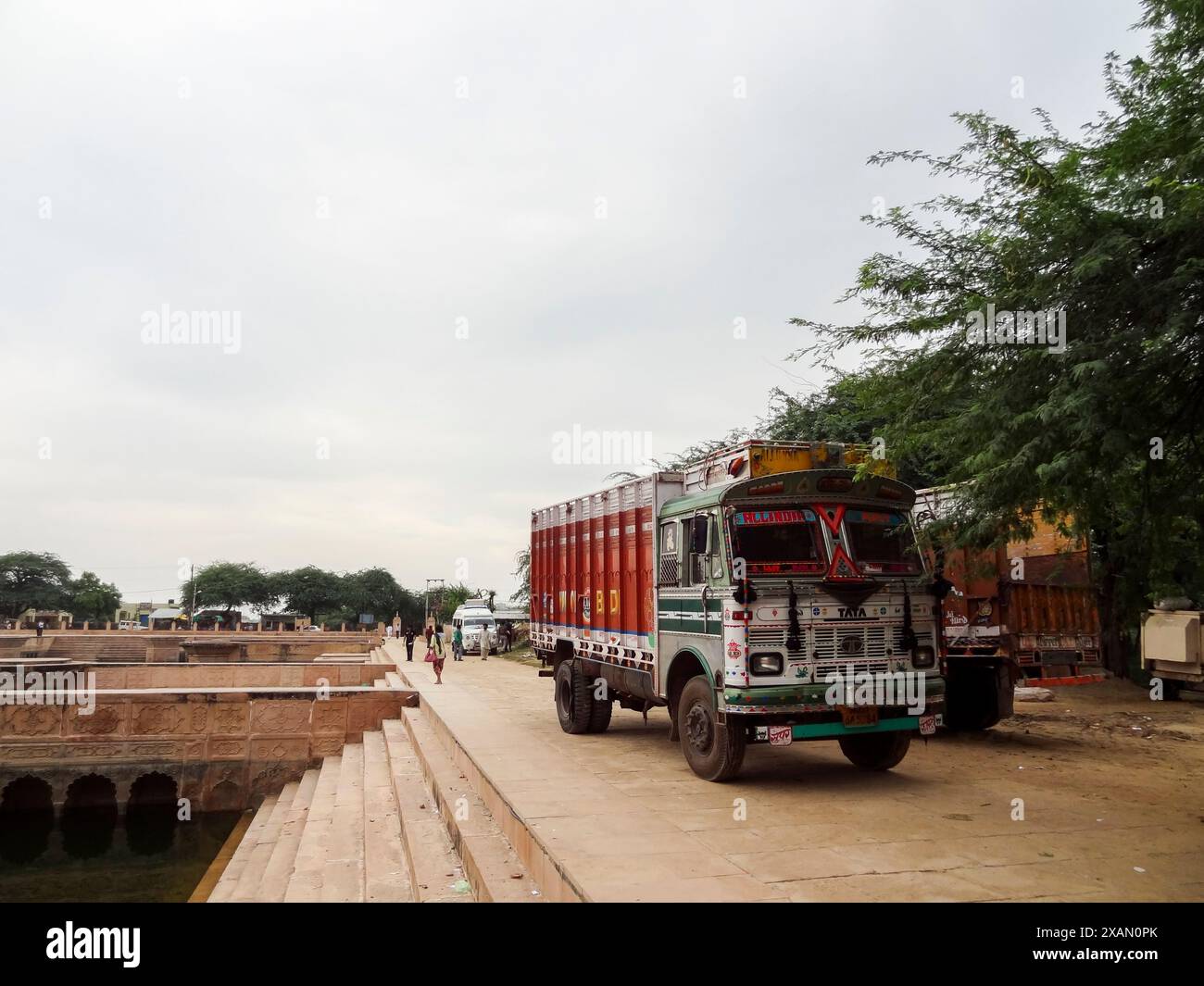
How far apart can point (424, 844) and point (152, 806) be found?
17.4 metres

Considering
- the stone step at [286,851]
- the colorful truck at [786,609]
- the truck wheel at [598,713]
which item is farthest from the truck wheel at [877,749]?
the stone step at [286,851]

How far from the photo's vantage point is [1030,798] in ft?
24.8

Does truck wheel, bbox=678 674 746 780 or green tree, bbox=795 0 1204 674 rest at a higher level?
green tree, bbox=795 0 1204 674

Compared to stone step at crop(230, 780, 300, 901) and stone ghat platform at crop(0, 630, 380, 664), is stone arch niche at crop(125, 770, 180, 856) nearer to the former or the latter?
stone step at crop(230, 780, 300, 901)

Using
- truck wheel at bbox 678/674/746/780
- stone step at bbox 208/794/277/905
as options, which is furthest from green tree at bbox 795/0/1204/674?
stone step at bbox 208/794/277/905

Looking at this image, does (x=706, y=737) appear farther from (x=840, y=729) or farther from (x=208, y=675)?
(x=208, y=675)

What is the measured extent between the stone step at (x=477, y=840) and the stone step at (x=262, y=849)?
261cm

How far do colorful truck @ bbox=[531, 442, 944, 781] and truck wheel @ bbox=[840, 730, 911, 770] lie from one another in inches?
0.8

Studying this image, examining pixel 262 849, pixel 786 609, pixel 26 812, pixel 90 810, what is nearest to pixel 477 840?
pixel 786 609

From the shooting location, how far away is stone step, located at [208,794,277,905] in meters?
11.5

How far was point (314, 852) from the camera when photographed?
384 inches
